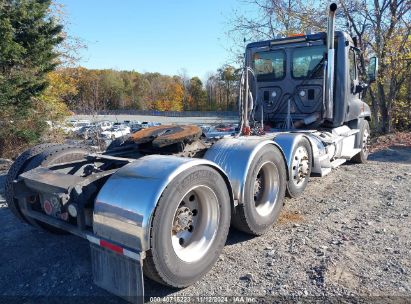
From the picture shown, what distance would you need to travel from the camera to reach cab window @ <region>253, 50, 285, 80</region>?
711 centimetres

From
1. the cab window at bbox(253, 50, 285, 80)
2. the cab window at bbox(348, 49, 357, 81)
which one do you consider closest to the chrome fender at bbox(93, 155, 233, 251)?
the cab window at bbox(253, 50, 285, 80)

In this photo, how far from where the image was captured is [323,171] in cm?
593

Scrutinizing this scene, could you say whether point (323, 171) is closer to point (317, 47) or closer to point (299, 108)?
point (299, 108)

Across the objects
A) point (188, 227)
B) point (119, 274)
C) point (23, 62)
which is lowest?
point (119, 274)

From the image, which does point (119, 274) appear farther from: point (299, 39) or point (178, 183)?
point (299, 39)

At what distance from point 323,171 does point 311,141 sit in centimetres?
63

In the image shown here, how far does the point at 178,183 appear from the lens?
2838 millimetres

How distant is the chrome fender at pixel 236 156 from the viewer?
3.68 metres

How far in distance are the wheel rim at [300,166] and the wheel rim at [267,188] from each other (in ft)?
2.59

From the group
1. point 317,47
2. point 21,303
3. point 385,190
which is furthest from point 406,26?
point 21,303

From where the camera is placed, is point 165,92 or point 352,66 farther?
point 165,92

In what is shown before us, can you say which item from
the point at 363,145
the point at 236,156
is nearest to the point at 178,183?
the point at 236,156

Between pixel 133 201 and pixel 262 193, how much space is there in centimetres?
206

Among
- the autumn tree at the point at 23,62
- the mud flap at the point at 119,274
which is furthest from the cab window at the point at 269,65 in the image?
the autumn tree at the point at 23,62
